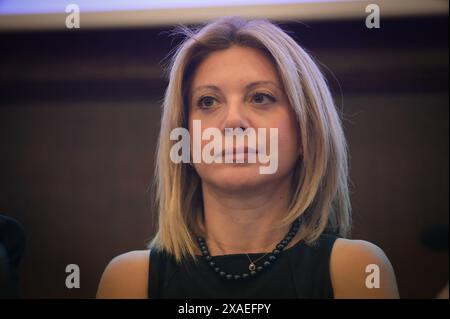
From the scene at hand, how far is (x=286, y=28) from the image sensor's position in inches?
54.9

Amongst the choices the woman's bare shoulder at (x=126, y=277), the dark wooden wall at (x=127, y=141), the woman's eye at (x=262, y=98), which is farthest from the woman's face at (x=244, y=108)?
the woman's bare shoulder at (x=126, y=277)

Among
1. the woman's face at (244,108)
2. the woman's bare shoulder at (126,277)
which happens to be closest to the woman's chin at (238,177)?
the woman's face at (244,108)

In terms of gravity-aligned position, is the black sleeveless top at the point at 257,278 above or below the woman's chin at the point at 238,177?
below

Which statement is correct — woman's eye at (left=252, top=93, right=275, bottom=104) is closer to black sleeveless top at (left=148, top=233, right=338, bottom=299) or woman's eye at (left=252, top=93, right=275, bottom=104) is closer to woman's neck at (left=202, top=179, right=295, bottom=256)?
woman's neck at (left=202, top=179, right=295, bottom=256)

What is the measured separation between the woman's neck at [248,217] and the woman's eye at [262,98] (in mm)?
186

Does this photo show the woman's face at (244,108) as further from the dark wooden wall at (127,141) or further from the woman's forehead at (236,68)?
the dark wooden wall at (127,141)

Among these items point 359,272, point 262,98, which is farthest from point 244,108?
point 359,272

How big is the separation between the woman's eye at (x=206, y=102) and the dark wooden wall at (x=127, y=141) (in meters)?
0.11

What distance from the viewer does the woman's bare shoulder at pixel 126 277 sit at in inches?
54.1

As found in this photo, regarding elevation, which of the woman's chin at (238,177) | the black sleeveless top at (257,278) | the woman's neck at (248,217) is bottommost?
the black sleeveless top at (257,278)

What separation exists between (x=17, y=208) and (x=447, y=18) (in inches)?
45.5

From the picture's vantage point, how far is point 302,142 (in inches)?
53.3

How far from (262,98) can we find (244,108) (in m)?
0.05

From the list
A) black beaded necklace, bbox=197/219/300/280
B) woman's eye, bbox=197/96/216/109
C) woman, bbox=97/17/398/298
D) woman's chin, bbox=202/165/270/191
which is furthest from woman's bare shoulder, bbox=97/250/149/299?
woman's eye, bbox=197/96/216/109
